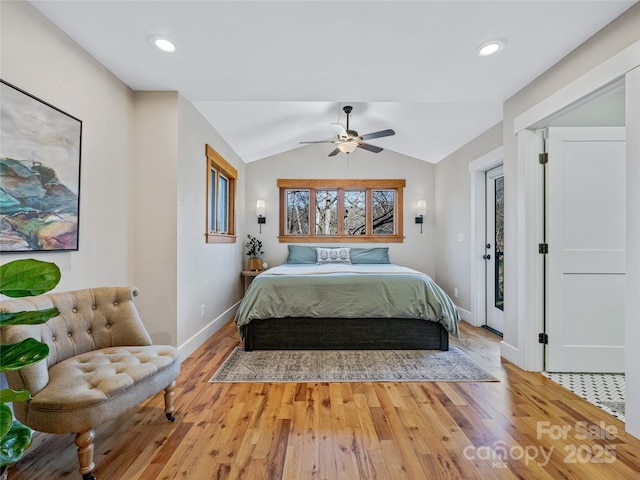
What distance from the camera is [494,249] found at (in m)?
4.04

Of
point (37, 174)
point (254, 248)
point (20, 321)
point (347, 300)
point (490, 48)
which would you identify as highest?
point (490, 48)

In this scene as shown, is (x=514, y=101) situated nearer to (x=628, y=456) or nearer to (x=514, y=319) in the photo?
(x=514, y=319)

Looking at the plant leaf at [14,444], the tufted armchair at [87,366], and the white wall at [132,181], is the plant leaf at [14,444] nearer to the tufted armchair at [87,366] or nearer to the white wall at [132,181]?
the tufted armchair at [87,366]

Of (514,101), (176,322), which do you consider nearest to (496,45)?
(514,101)

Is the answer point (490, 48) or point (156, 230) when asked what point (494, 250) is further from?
point (156, 230)

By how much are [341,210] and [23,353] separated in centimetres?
485

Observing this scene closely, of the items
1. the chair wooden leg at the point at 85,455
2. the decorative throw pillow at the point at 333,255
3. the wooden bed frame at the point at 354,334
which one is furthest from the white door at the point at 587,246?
the chair wooden leg at the point at 85,455

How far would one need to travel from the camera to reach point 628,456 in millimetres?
1621

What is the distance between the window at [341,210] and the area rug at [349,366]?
2685mm

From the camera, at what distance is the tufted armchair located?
1393 millimetres

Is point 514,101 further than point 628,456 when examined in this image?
Yes

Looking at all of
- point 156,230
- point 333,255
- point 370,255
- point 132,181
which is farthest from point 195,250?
point 370,255

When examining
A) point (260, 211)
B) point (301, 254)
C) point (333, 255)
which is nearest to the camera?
point (333, 255)

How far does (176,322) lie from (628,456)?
305cm
